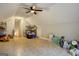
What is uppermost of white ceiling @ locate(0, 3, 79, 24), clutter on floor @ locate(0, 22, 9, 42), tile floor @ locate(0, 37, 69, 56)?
white ceiling @ locate(0, 3, 79, 24)

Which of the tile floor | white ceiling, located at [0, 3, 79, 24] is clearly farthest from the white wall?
the tile floor

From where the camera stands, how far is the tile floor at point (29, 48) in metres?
1.42

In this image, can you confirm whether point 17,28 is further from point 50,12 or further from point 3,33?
point 50,12

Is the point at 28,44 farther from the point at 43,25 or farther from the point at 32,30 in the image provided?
the point at 43,25

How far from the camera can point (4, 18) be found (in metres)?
1.42

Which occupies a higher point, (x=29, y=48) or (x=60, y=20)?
(x=60, y=20)

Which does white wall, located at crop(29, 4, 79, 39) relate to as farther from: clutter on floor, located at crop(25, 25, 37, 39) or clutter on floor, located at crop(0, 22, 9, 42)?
clutter on floor, located at crop(0, 22, 9, 42)

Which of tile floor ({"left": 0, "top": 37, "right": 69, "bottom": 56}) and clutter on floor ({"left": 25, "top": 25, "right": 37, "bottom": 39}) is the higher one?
clutter on floor ({"left": 25, "top": 25, "right": 37, "bottom": 39})

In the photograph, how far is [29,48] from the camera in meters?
1.44

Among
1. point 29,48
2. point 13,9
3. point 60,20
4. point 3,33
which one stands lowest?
point 29,48

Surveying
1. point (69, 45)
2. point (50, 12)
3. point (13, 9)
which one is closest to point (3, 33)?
point (13, 9)

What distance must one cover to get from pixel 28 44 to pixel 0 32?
12.7 inches

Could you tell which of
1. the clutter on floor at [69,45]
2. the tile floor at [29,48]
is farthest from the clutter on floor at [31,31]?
the clutter on floor at [69,45]

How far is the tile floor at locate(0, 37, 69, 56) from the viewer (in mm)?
1424
